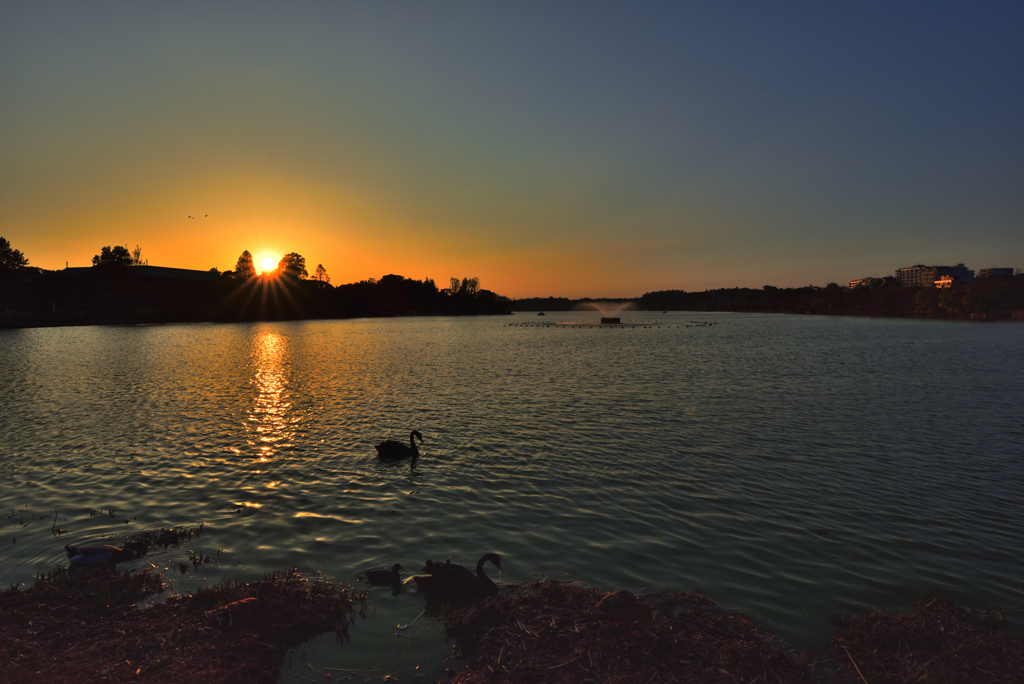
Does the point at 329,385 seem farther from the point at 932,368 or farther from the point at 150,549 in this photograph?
the point at 932,368

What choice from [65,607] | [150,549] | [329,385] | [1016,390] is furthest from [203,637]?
[1016,390]

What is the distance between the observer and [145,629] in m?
8.05

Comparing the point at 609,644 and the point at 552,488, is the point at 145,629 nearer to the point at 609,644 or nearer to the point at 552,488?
the point at 609,644

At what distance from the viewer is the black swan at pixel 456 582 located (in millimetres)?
9344

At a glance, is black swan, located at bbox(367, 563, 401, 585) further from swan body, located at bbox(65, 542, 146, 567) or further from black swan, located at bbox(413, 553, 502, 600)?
swan body, located at bbox(65, 542, 146, 567)

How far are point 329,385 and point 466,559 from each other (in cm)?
3124

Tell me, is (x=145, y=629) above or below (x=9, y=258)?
below

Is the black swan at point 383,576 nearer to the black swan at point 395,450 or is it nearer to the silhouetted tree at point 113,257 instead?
the black swan at point 395,450

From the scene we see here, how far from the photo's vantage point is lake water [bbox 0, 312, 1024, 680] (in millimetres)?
10195

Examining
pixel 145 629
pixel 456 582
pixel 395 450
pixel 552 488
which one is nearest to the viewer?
pixel 145 629

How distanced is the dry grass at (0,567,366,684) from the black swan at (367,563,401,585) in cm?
48

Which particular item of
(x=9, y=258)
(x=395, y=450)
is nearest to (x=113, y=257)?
(x=9, y=258)

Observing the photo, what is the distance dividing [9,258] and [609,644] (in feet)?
654

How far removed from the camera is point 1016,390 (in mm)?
34094
